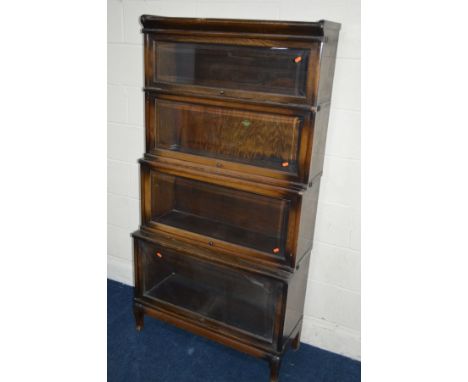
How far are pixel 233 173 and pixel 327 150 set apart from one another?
0.48 m

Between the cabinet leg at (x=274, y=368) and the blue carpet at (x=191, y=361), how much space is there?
99 mm

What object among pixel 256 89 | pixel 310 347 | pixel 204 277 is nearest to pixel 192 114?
pixel 256 89

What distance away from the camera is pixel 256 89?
1803 millimetres

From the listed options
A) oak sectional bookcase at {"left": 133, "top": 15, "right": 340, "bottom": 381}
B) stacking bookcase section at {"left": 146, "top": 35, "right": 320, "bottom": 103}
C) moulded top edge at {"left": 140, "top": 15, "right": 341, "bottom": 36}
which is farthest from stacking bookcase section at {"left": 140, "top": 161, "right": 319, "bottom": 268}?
moulded top edge at {"left": 140, "top": 15, "right": 341, "bottom": 36}

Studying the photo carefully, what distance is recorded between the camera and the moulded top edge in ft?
4.92

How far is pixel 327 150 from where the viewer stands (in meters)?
1.94

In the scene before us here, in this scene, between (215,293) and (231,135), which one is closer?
(231,135)

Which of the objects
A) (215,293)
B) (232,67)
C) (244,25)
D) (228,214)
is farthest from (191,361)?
(244,25)

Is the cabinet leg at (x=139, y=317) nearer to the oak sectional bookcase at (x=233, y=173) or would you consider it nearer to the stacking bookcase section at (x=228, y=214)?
the oak sectional bookcase at (x=233, y=173)

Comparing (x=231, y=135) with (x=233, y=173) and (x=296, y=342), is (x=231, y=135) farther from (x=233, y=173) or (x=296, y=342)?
(x=296, y=342)

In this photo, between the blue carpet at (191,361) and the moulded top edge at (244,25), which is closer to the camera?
the moulded top edge at (244,25)

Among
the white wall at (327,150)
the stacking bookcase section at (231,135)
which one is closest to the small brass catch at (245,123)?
the stacking bookcase section at (231,135)

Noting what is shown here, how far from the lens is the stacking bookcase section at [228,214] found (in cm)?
180
